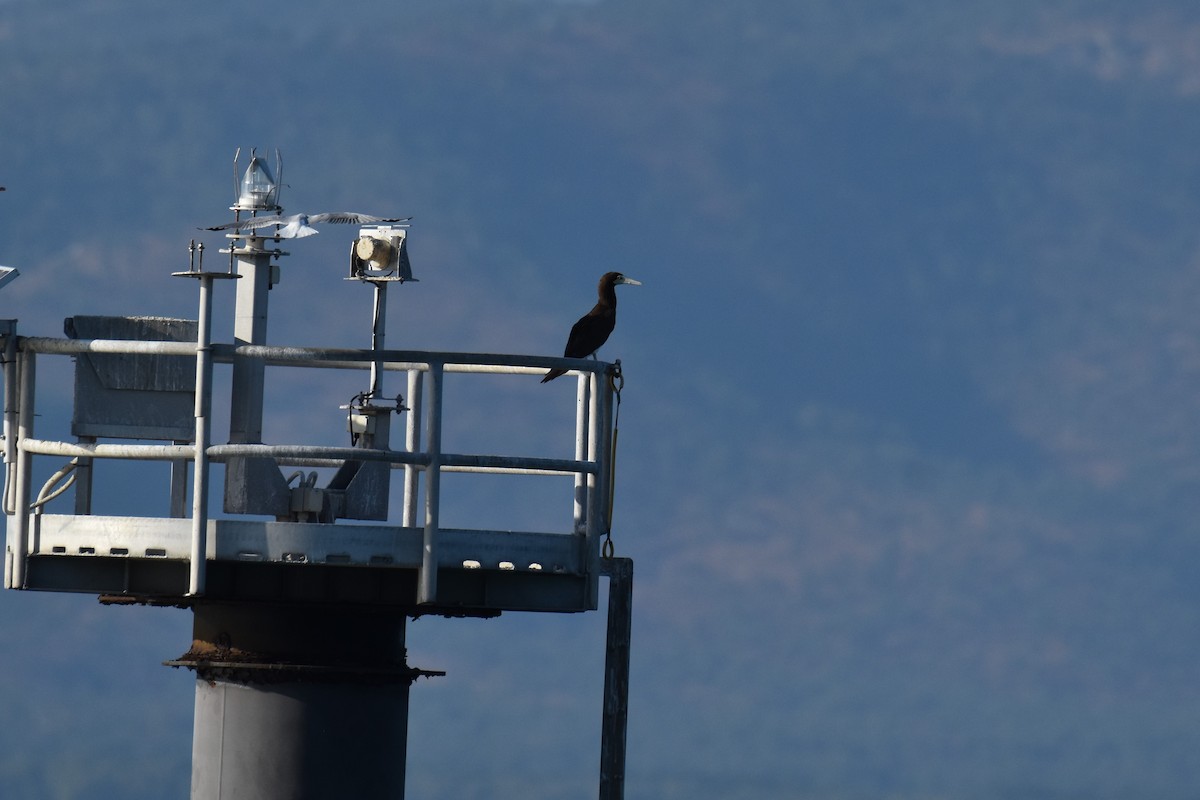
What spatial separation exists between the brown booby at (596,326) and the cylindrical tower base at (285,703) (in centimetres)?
363

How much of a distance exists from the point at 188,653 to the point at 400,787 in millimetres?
1926

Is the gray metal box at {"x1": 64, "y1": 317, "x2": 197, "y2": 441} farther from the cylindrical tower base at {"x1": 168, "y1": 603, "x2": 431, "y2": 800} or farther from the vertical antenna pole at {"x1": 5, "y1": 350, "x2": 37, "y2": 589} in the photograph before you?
the cylindrical tower base at {"x1": 168, "y1": 603, "x2": 431, "y2": 800}

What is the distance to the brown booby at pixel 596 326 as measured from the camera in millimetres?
18656

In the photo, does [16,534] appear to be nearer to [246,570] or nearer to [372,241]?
[246,570]

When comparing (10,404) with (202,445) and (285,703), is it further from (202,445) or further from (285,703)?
(285,703)

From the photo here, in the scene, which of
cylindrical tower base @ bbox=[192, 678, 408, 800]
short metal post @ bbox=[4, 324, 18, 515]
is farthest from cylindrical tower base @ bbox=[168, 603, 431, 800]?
short metal post @ bbox=[4, 324, 18, 515]

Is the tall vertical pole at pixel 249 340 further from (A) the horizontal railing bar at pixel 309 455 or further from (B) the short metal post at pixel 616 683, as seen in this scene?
(B) the short metal post at pixel 616 683

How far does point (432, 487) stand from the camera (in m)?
14.7

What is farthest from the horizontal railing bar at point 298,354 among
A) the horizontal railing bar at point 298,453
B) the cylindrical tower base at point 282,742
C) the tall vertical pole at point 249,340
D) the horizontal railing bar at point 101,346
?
the cylindrical tower base at point 282,742

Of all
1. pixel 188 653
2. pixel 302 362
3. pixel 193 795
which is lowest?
pixel 193 795

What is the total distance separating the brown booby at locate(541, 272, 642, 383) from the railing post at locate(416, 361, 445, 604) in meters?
3.77

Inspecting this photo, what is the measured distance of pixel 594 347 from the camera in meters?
18.8

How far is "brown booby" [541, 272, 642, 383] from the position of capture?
18.7 metres

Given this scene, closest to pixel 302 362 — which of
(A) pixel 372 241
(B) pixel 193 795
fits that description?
(A) pixel 372 241
